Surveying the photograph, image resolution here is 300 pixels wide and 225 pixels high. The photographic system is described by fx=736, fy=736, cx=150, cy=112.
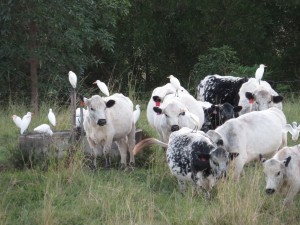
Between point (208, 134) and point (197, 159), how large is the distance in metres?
0.90

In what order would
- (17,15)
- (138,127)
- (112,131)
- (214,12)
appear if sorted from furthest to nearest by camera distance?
(214,12)
(17,15)
(138,127)
(112,131)

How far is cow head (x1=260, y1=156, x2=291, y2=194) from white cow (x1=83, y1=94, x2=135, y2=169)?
296 cm

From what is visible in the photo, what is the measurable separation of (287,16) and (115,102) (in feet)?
52.9

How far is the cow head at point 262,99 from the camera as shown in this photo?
1325 centimetres

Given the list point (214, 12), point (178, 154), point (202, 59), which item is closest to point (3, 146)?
point (178, 154)

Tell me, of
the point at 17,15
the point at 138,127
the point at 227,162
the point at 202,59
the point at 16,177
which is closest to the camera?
the point at 227,162

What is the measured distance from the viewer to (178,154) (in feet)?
31.8

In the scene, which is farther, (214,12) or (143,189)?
(214,12)

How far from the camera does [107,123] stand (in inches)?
449

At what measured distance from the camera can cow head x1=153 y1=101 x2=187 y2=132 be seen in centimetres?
1140

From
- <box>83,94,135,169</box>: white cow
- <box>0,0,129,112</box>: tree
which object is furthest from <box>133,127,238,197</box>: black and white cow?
<box>0,0,129,112</box>: tree

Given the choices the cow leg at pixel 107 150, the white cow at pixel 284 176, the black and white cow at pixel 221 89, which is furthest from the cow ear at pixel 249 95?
the white cow at pixel 284 176

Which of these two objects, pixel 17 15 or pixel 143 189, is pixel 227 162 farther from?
pixel 17 15

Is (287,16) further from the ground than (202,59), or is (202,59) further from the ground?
(287,16)
